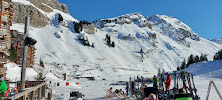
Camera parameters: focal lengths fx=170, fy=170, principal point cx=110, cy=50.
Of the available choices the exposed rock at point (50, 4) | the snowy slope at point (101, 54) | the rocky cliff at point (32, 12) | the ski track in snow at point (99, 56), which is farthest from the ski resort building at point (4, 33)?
the exposed rock at point (50, 4)

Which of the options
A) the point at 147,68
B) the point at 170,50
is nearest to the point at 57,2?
the point at 147,68

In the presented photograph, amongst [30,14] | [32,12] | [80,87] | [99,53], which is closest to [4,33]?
[80,87]

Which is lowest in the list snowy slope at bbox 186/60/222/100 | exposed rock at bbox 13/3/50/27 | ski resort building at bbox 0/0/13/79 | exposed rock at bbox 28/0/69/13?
snowy slope at bbox 186/60/222/100

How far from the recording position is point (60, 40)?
338ft

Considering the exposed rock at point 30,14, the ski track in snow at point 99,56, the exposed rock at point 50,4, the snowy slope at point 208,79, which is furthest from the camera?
the exposed rock at point 50,4

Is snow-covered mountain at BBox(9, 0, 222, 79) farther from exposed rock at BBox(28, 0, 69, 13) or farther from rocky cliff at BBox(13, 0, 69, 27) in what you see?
exposed rock at BBox(28, 0, 69, 13)

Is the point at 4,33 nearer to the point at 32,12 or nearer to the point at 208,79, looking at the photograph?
the point at 208,79

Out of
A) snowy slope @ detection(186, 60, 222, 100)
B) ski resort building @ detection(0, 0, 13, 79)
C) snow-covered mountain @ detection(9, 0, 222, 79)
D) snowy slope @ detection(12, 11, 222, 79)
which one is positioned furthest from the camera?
snow-covered mountain @ detection(9, 0, 222, 79)

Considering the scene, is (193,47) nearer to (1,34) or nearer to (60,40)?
(60,40)

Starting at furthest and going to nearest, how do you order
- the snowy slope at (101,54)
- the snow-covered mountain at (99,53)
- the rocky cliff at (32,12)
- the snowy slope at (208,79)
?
the rocky cliff at (32,12)
the snow-covered mountain at (99,53)
the snowy slope at (101,54)
the snowy slope at (208,79)

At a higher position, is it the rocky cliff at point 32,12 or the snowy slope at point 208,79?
the rocky cliff at point 32,12

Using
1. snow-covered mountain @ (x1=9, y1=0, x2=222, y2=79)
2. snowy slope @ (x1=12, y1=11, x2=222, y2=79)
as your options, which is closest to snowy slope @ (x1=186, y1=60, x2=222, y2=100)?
snowy slope @ (x1=12, y1=11, x2=222, y2=79)

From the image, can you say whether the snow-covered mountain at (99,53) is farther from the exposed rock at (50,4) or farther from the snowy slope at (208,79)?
the snowy slope at (208,79)

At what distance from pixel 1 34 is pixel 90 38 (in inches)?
4526
